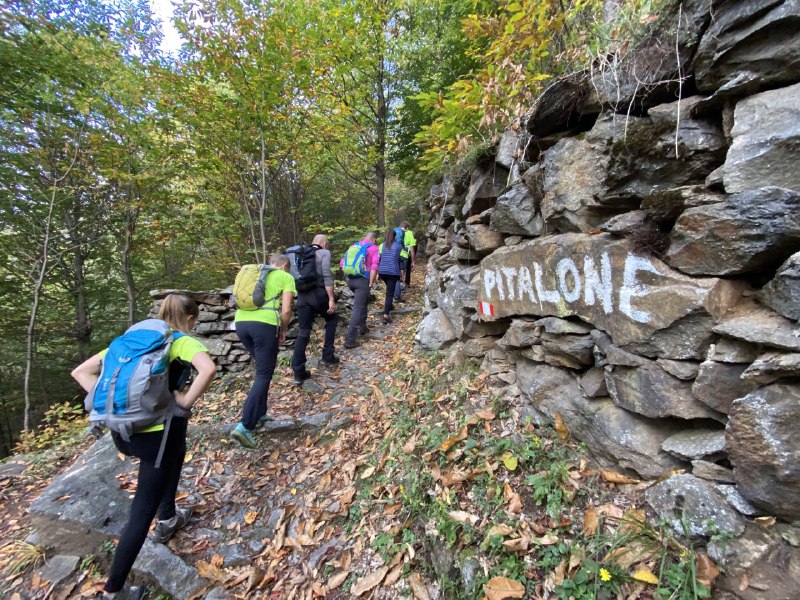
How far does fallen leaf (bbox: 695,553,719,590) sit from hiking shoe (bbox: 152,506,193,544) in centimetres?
400

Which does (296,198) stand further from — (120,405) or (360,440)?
(120,405)

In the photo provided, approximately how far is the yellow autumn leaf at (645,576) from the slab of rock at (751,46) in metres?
2.75

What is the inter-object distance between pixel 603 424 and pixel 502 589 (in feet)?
4.27

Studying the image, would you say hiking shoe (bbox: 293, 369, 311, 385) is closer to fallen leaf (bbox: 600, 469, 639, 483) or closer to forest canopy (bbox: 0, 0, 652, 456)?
forest canopy (bbox: 0, 0, 652, 456)

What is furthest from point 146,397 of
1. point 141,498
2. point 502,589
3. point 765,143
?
point 765,143

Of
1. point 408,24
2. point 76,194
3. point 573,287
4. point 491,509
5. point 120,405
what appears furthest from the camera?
point 408,24

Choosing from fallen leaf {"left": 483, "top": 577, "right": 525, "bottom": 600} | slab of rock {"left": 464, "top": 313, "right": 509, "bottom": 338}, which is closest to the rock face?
slab of rock {"left": 464, "top": 313, "right": 509, "bottom": 338}

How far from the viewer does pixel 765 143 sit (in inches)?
71.2

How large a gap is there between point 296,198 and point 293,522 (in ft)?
32.4

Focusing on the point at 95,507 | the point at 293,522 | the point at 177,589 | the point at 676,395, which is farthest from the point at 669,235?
the point at 95,507

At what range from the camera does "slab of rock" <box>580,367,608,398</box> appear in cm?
263

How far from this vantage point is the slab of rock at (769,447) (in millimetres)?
1591

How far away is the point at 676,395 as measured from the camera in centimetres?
212

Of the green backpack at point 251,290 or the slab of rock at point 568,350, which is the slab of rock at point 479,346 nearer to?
Answer: the slab of rock at point 568,350
